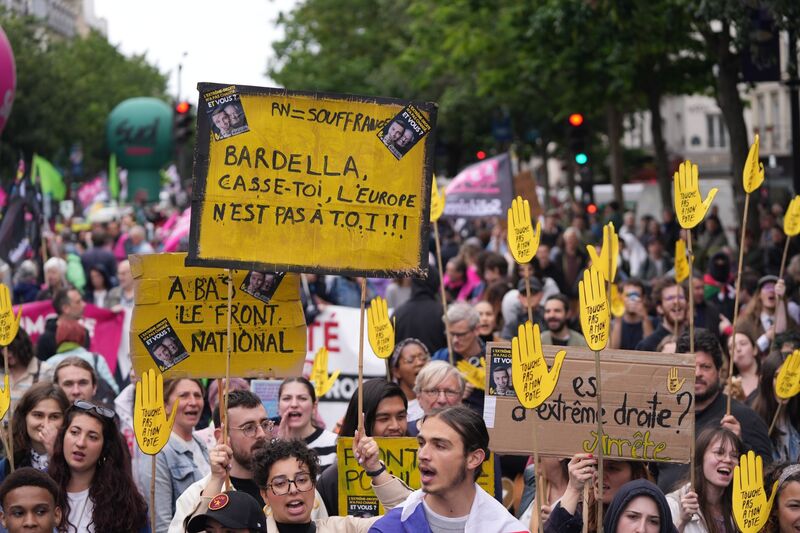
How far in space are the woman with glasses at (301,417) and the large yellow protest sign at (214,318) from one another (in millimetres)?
446

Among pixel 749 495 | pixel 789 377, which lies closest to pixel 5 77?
pixel 789 377

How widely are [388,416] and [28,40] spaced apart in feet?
143

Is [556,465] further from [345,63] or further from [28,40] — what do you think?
[345,63]

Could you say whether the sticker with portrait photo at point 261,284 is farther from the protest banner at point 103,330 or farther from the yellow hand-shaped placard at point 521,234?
the protest banner at point 103,330

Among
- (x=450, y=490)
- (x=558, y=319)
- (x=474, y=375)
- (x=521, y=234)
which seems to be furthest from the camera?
(x=558, y=319)

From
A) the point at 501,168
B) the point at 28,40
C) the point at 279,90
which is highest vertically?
the point at 28,40

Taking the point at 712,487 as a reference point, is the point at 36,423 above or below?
above

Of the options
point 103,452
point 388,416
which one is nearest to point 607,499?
point 388,416

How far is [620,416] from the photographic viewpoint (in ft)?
21.9

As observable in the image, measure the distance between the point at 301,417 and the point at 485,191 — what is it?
11825 mm

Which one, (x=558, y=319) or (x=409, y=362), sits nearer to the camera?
(x=409, y=362)

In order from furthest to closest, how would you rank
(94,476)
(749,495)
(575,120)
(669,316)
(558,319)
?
(575,120), (669,316), (558,319), (94,476), (749,495)

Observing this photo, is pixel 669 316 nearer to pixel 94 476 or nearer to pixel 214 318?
pixel 214 318

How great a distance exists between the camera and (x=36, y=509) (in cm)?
605
